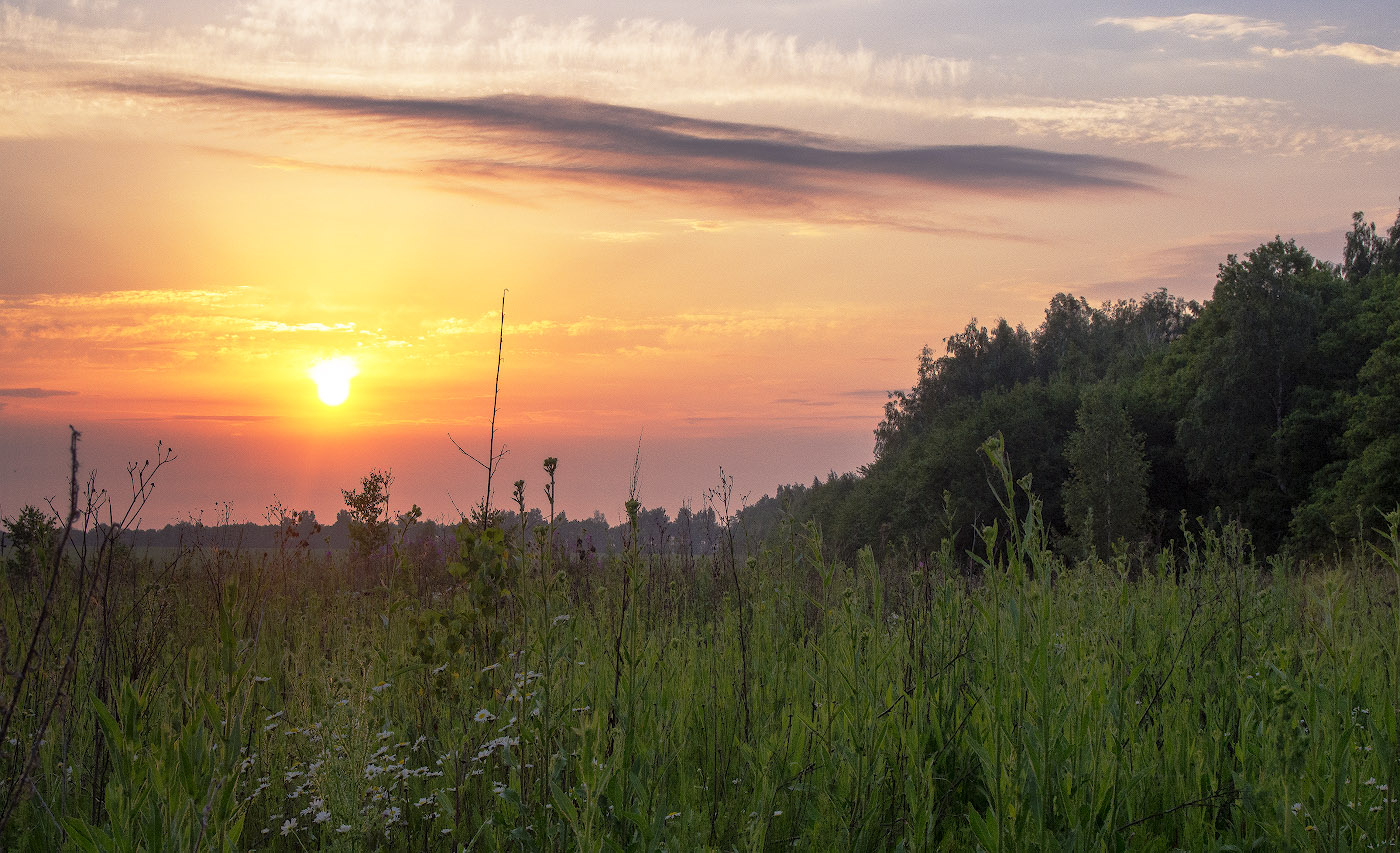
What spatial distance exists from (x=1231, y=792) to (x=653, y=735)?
2255 millimetres

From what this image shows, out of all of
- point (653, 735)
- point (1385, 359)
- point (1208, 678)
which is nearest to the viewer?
point (653, 735)

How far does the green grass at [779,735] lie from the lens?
2.63m

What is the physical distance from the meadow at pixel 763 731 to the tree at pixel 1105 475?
127 feet

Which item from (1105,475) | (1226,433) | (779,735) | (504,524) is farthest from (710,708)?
(1226,433)

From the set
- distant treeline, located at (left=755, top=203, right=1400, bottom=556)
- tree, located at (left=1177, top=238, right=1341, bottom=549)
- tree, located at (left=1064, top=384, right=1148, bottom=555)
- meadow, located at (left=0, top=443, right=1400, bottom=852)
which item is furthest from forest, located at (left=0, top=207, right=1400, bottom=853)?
tree, located at (left=1177, top=238, right=1341, bottom=549)

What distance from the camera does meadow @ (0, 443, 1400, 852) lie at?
260 centimetres

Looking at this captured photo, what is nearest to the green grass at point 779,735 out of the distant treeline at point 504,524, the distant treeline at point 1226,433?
the distant treeline at point 504,524

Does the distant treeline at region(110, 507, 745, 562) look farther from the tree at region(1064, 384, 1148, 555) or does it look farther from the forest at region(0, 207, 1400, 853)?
the tree at region(1064, 384, 1148, 555)

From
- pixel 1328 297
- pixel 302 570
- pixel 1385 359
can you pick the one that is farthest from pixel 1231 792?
pixel 1328 297

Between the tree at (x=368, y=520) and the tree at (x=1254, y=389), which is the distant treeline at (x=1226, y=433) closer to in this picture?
the tree at (x=1254, y=389)

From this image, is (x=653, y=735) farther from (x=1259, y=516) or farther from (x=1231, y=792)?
(x=1259, y=516)

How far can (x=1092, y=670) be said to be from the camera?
283cm

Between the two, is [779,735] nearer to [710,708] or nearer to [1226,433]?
[710,708]

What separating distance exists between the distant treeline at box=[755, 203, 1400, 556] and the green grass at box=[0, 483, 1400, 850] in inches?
1355
